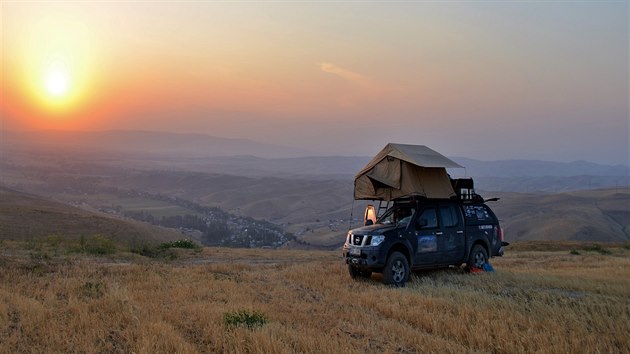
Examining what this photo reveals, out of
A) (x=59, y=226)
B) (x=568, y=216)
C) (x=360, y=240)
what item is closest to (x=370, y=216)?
(x=360, y=240)

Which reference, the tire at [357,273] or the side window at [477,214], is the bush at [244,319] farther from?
the side window at [477,214]

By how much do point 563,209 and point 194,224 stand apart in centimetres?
7589

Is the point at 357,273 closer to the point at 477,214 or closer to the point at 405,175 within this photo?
the point at 405,175

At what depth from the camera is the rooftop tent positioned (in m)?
13.6

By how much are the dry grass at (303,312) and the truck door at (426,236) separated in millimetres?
580

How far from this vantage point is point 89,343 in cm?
662

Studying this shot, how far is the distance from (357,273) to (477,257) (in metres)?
3.92

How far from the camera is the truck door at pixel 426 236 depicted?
517 inches

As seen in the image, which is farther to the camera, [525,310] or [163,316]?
[525,310]

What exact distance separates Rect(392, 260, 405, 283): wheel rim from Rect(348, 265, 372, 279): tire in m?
1.28

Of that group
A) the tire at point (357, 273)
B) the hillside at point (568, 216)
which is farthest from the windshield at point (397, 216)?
the hillside at point (568, 216)

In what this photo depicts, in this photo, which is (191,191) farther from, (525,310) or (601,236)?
(525,310)

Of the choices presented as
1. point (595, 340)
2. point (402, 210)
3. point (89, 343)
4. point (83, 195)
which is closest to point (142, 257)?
point (402, 210)

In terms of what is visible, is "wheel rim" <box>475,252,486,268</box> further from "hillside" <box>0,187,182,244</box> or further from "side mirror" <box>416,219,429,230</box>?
"hillside" <box>0,187,182,244</box>
